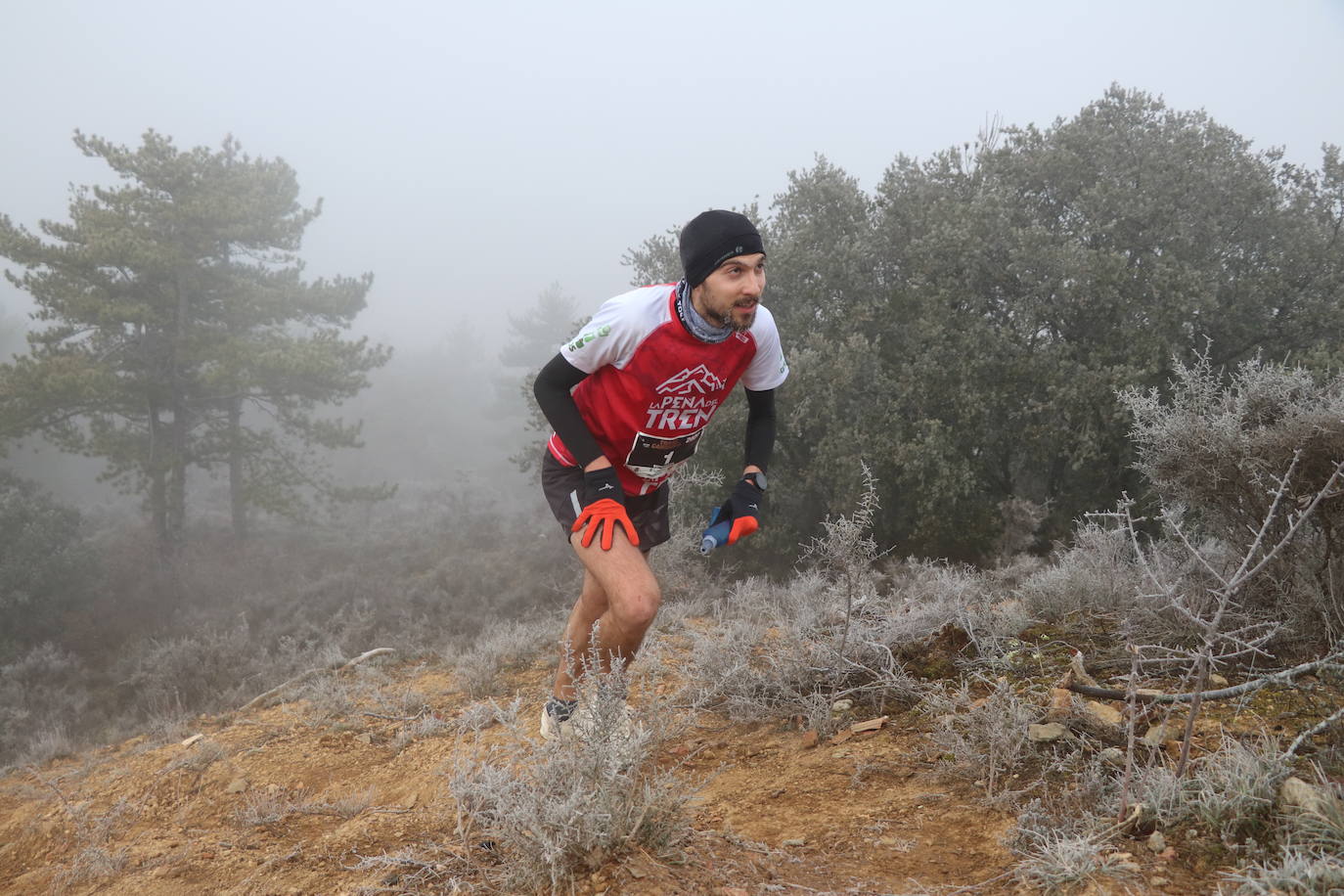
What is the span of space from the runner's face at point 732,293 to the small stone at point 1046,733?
1575 mm

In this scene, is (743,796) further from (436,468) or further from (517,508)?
(436,468)

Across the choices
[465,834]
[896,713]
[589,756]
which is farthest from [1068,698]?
A: [465,834]

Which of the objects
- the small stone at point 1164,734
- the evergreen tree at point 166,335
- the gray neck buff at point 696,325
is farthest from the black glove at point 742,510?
the evergreen tree at point 166,335

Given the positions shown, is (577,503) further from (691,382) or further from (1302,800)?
(1302,800)

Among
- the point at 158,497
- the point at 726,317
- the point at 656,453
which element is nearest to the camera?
the point at 726,317

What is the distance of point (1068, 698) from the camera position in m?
2.49

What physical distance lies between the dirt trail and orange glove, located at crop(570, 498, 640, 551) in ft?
2.76

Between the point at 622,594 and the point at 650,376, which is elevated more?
the point at 650,376

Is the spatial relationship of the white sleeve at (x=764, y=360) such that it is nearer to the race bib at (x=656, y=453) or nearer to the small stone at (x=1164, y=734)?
the race bib at (x=656, y=453)

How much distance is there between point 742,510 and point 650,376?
62 cm

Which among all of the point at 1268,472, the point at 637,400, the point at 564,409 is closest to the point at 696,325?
the point at 637,400

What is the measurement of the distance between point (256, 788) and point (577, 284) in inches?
5804

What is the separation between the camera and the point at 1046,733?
235 centimetres

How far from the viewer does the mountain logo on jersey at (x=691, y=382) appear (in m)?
2.77
